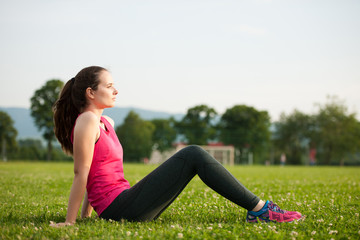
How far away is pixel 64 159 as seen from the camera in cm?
5512

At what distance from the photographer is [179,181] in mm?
3779

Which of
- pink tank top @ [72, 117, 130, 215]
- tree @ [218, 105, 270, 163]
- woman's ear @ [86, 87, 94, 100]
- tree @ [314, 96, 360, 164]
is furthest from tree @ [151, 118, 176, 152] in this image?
woman's ear @ [86, 87, 94, 100]

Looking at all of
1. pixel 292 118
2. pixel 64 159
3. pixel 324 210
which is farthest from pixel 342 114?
pixel 324 210

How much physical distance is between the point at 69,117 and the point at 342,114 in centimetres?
7830

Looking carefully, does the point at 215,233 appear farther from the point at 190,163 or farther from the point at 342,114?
the point at 342,114

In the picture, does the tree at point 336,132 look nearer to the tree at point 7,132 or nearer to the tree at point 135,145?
the tree at point 135,145

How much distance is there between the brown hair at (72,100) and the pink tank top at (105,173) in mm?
405

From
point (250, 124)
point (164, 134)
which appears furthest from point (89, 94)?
point (250, 124)

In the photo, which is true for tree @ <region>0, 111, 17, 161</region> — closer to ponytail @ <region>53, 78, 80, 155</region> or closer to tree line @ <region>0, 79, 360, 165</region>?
tree line @ <region>0, 79, 360, 165</region>

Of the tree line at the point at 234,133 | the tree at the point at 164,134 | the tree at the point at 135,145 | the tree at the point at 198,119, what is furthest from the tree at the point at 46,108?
the tree at the point at 198,119

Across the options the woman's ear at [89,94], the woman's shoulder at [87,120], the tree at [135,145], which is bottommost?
the tree at [135,145]

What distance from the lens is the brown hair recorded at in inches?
153

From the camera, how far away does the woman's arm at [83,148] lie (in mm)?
3629

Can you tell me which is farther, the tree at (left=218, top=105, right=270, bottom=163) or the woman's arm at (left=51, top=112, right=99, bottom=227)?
the tree at (left=218, top=105, right=270, bottom=163)
